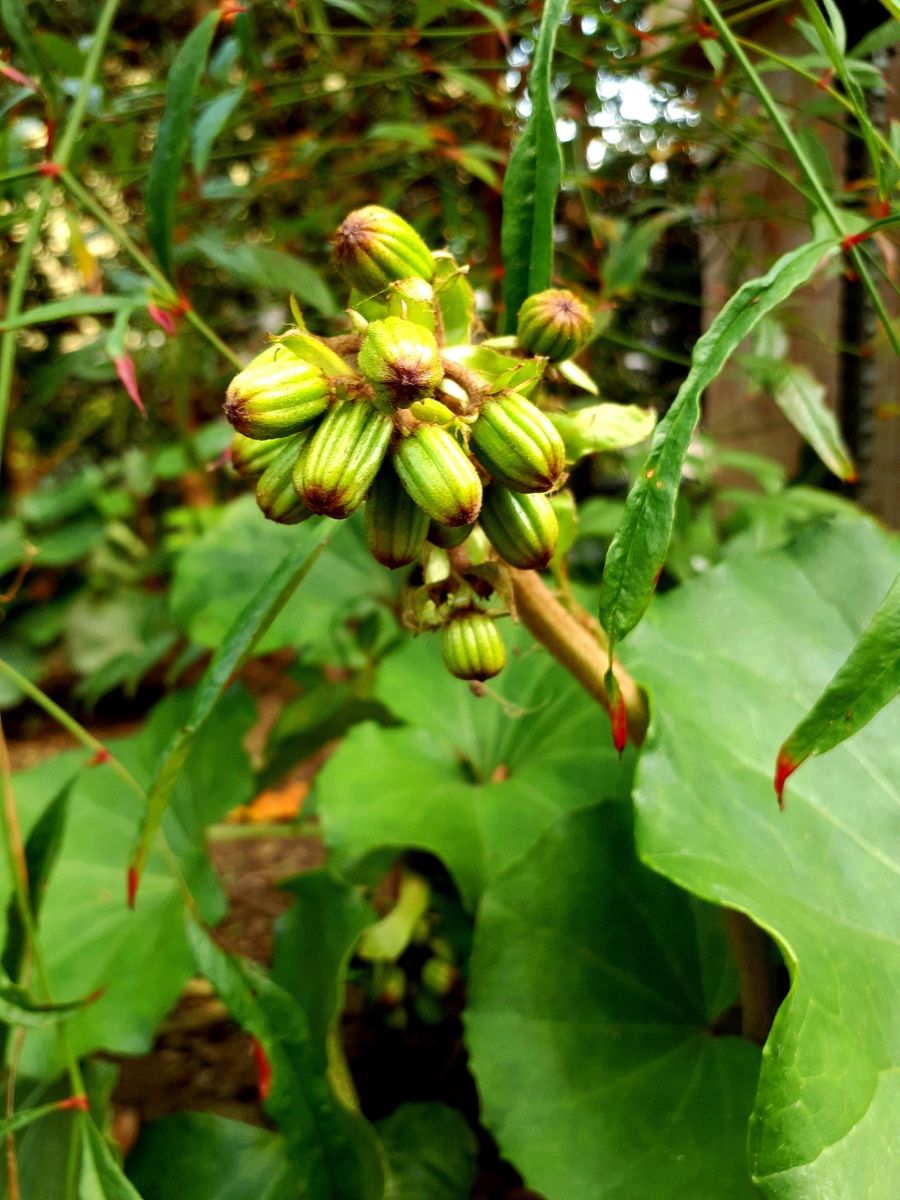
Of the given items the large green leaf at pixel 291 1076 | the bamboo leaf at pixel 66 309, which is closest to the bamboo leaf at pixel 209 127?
the bamboo leaf at pixel 66 309

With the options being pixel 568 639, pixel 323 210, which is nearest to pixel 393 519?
pixel 568 639

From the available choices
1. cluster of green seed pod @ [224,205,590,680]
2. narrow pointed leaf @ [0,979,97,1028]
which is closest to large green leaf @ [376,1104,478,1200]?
narrow pointed leaf @ [0,979,97,1028]

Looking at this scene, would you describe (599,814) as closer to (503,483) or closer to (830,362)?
(503,483)

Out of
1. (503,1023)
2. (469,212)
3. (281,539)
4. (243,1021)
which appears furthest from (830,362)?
(243,1021)

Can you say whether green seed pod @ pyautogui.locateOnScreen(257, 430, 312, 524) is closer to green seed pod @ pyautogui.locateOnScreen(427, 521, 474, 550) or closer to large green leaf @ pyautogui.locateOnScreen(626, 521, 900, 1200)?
green seed pod @ pyautogui.locateOnScreen(427, 521, 474, 550)

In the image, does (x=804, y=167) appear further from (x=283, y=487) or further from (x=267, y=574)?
(x=267, y=574)
